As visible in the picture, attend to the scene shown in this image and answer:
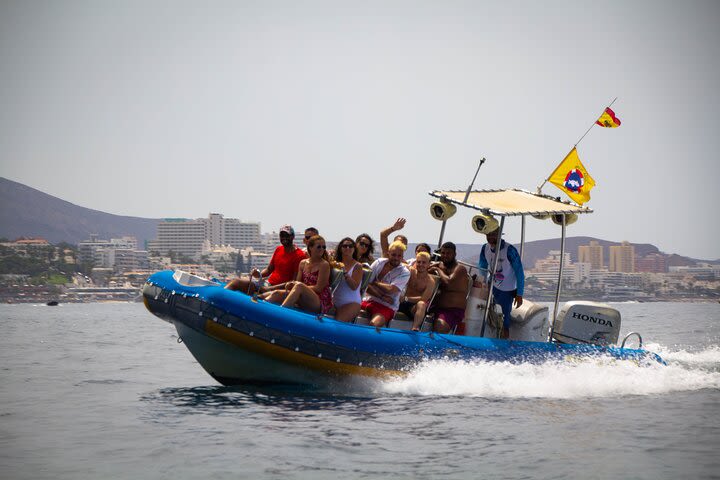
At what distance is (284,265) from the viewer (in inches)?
479

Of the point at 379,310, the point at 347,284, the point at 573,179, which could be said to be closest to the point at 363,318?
the point at 379,310

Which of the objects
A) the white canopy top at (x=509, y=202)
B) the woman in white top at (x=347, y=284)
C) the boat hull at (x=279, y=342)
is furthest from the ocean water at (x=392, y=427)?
the white canopy top at (x=509, y=202)

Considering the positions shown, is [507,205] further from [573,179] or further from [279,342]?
[279,342]

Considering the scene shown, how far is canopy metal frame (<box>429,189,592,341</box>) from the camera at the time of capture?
1224cm

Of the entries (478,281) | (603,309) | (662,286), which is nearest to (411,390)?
(478,281)

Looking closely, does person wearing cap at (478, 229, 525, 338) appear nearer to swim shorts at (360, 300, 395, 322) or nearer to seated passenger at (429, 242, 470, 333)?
seated passenger at (429, 242, 470, 333)

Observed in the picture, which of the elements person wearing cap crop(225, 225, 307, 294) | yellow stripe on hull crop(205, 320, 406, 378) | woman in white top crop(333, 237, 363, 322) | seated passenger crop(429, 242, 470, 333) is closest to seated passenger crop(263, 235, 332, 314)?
woman in white top crop(333, 237, 363, 322)

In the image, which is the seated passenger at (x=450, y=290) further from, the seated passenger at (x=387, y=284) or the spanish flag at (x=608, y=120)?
the spanish flag at (x=608, y=120)

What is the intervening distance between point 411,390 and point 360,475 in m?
4.10

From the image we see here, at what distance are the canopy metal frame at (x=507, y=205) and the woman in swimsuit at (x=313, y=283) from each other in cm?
206

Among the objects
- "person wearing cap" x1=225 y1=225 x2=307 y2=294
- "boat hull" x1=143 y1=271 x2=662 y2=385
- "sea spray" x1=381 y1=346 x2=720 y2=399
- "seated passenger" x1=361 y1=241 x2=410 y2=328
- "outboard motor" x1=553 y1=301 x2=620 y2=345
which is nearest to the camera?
"boat hull" x1=143 y1=271 x2=662 y2=385

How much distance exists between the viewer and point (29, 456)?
8570 millimetres

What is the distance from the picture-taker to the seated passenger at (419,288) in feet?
39.2

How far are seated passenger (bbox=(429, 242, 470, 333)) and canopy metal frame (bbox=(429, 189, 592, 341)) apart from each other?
0.36 meters
